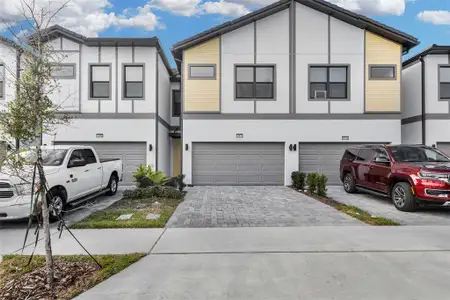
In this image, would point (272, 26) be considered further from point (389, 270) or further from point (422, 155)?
point (389, 270)

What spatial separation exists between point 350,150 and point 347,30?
21.4 feet

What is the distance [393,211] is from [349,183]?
3250mm

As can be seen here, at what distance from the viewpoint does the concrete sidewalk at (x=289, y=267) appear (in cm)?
353

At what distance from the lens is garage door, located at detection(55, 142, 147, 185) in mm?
13844

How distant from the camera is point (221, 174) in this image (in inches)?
547

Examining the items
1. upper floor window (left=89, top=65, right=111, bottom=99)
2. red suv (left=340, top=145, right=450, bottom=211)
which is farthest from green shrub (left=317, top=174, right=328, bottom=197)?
upper floor window (left=89, top=65, right=111, bottom=99)

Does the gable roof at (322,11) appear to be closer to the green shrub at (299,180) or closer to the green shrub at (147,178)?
the green shrub at (147,178)

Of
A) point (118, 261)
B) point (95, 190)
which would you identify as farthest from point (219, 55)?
point (118, 261)

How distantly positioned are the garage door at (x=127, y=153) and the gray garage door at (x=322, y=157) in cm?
789

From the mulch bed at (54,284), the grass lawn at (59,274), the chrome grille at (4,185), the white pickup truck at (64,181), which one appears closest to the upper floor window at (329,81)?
the white pickup truck at (64,181)

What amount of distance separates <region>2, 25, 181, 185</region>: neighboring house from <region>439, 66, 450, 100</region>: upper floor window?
46.6 ft

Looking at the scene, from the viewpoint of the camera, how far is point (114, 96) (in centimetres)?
1377

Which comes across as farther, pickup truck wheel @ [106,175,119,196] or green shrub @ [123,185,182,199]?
pickup truck wheel @ [106,175,119,196]

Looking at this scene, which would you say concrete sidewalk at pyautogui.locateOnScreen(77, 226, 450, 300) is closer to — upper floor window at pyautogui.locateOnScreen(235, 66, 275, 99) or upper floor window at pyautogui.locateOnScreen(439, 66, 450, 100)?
upper floor window at pyautogui.locateOnScreen(235, 66, 275, 99)
